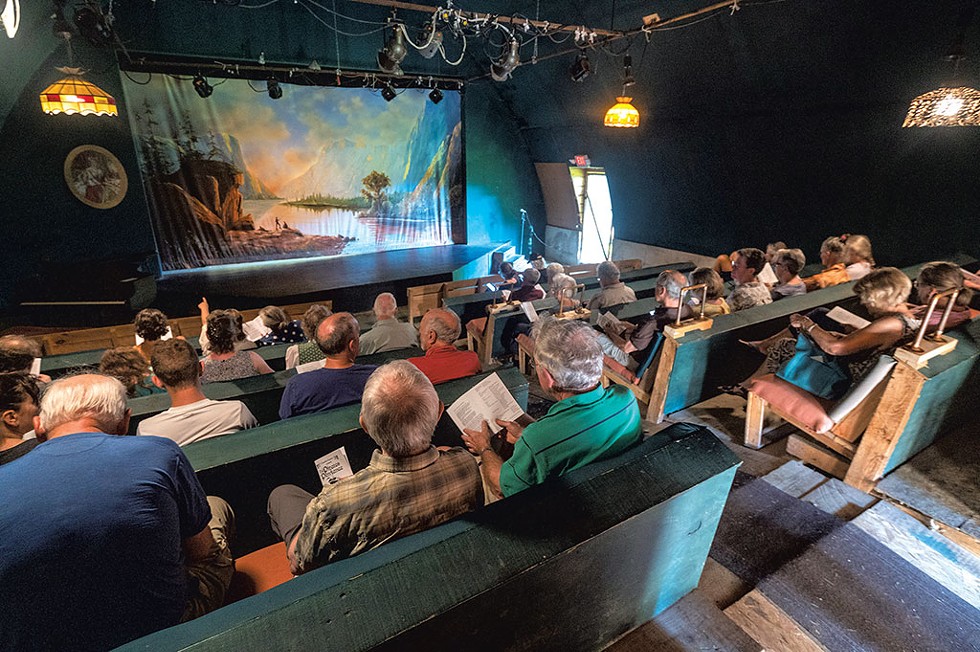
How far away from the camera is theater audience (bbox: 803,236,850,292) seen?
15.0 ft

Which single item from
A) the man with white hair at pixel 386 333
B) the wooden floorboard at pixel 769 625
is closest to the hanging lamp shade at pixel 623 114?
the man with white hair at pixel 386 333

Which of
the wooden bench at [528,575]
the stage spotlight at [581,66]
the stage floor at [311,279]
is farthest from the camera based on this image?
the stage floor at [311,279]

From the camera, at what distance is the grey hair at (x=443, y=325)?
9.43ft

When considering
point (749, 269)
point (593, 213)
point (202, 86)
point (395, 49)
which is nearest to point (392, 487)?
point (749, 269)

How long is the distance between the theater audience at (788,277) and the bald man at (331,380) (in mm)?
3865

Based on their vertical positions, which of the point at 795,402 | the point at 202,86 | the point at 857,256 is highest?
the point at 202,86

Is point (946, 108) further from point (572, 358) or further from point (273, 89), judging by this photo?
Result: point (273, 89)

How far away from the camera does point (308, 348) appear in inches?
131

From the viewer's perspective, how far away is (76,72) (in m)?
5.00

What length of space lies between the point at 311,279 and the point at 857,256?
8345 millimetres

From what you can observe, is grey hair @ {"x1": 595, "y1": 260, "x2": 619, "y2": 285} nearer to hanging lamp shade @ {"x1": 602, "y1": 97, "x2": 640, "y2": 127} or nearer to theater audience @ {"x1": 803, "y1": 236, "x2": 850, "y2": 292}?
theater audience @ {"x1": 803, "y1": 236, "x2": 850, "y2": 292}

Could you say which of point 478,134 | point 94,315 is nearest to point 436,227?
point 478,134

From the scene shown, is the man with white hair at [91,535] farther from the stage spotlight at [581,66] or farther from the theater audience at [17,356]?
the stage spotlight at [581,66]

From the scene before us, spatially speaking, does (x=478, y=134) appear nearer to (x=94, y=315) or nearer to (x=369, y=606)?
(x=94, y=315)
